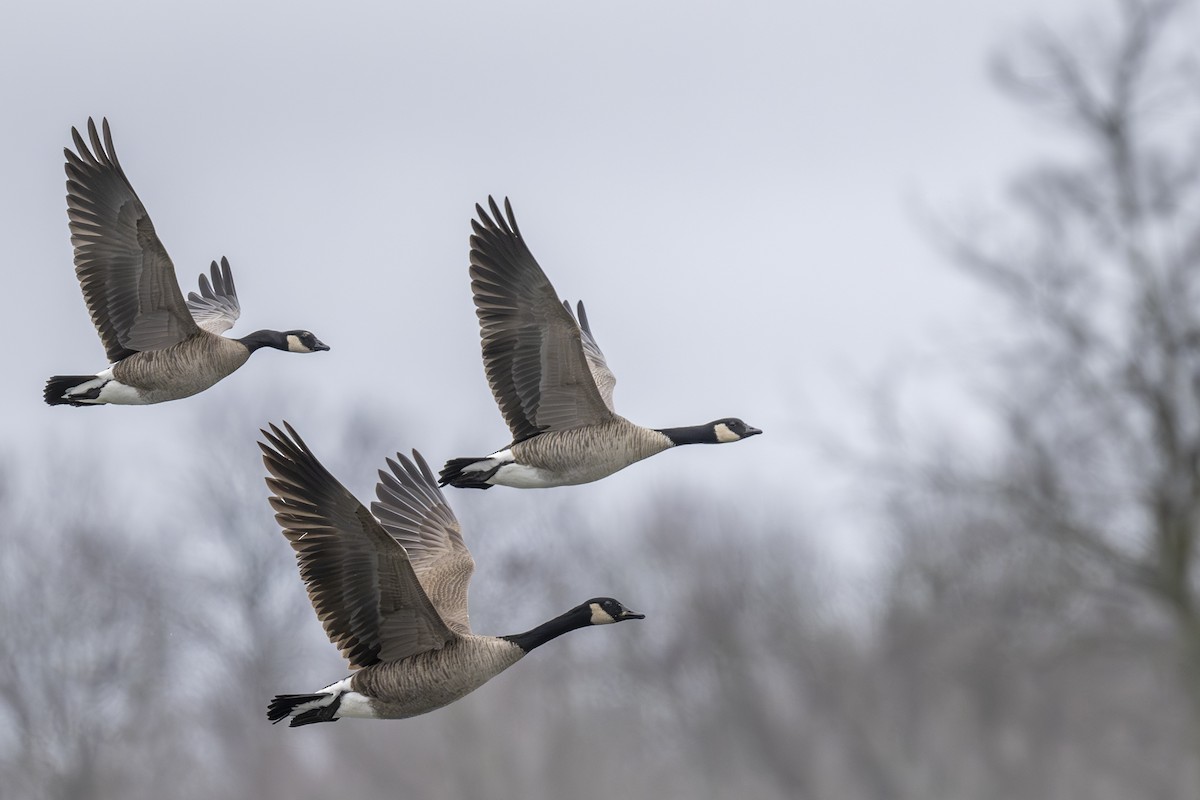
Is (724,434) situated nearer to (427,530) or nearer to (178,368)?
(427,530)

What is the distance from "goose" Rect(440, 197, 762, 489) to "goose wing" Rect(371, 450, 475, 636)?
1.67 ft

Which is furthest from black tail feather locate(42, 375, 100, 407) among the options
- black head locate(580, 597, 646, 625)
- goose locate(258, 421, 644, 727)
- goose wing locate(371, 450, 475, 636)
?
black head locate(580, 597, 646, 625)

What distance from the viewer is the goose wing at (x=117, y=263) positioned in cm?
1156

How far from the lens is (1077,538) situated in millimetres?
21156

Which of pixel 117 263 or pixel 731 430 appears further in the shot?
pixel 731 430

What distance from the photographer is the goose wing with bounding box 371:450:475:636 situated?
11.3m

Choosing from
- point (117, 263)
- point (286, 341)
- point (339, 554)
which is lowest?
point (339, 554)

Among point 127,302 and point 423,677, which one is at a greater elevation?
point 127,302

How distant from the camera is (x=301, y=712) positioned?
9.26 metres

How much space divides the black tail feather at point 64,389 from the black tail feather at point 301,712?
334 centimetres

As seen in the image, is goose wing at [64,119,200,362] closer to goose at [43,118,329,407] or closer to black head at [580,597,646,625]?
goose at [43,118,329,407]

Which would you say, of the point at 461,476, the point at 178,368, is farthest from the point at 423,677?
the point at 178,368

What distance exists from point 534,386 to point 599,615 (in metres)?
2.08

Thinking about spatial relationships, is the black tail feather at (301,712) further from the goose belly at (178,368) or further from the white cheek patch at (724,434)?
the white cheek patch at (724,434)
